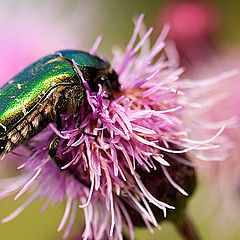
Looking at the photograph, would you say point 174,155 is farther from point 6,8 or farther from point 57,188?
point 6,8

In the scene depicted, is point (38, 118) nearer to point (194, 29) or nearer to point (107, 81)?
point (107, 81)

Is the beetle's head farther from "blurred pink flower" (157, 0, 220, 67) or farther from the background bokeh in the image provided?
"blurred pink flower" (157, 0, 220, 67)

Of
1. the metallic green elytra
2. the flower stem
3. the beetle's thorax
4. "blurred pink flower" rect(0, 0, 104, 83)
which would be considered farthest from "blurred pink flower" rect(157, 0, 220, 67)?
the beetle's thorax

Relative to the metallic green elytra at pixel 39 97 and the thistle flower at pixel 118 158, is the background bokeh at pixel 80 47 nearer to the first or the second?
the thistle flower at pixel 118 158

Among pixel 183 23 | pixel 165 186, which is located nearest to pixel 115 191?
pixel 165 186

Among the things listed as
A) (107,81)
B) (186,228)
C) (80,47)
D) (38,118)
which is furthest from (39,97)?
(80,47)
